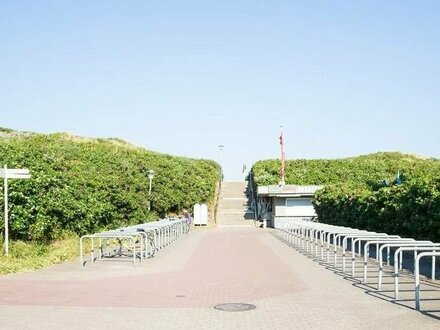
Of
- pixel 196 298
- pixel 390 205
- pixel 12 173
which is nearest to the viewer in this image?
pixel 196 298

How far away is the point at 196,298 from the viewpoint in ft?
33.4

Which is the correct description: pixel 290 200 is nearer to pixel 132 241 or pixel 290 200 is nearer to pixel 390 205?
pixel 390 205

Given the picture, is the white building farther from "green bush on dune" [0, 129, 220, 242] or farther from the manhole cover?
the manhole cover

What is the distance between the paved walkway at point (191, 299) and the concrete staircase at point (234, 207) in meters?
26.9

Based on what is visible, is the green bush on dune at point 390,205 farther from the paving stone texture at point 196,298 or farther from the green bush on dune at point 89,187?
the green bush on dune at point 89,187

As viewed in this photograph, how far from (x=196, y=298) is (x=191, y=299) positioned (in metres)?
0.14

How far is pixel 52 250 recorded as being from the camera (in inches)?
671

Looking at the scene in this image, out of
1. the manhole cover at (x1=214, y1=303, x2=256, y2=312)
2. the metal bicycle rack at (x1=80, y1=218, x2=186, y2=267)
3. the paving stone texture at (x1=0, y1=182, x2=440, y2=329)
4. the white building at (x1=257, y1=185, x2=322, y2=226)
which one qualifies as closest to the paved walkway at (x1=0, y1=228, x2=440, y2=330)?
the paving stone texture at (x1=0, y1=182, x2=440, y2=329)

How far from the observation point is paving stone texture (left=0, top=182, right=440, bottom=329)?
8094 millimetres

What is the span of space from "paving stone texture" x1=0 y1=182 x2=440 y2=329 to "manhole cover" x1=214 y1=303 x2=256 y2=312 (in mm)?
148

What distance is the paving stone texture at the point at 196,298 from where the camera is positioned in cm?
809

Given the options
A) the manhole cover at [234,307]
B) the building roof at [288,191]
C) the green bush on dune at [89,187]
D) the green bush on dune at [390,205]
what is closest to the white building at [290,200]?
the building roof at [288,191]

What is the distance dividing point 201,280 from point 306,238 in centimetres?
939

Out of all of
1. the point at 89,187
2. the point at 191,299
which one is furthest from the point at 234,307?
the point at 89,187
